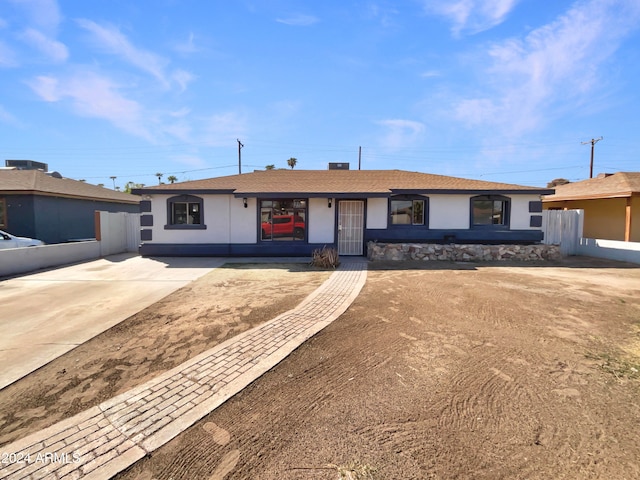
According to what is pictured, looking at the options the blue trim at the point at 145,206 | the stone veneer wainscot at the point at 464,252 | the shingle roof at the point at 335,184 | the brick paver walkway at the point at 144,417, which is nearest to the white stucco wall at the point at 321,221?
the shingle roof at the point at 335,184

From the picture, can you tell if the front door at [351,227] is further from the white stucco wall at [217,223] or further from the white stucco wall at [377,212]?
the white stucco wall at [217,223]

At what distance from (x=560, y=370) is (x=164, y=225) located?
13260 mm

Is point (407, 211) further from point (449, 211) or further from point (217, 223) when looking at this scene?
point (217, 223)

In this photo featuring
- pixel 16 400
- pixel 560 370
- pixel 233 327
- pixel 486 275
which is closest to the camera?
pixel 16 400

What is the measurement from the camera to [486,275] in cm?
918

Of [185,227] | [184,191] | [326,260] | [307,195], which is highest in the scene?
[184,191]

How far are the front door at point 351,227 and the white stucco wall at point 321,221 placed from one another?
0.35 meters

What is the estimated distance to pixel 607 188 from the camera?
15.1 m

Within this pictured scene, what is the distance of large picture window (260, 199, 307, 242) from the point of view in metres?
12.6

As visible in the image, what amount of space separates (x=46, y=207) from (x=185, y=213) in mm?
8706

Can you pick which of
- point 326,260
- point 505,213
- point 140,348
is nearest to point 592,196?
point 505,213

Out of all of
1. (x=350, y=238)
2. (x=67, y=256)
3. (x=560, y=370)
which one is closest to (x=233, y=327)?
(x=560, y=370)

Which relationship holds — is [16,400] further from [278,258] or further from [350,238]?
[350,238]

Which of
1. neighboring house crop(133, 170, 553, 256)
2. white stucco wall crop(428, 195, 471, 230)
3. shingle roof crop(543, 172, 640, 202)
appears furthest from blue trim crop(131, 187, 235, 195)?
shingle roof crop(543, 172, 640, 202)
